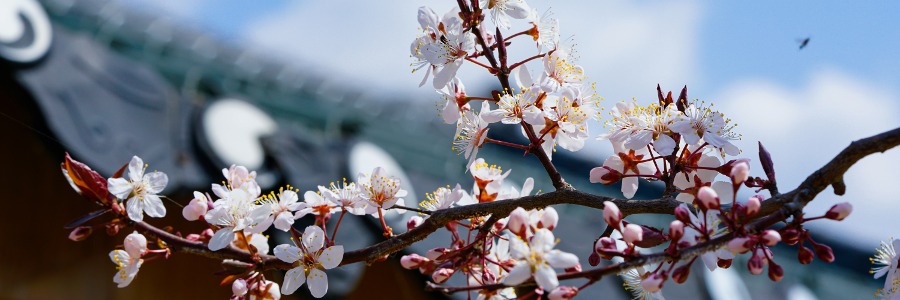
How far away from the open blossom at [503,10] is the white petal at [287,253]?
330mm

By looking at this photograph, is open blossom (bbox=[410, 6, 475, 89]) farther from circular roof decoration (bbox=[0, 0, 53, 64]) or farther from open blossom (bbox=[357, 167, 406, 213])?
circular roof decoration (bbox=[0, 0, 53, 64])

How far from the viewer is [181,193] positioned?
288 centimetres

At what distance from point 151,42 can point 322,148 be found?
2.53 ft

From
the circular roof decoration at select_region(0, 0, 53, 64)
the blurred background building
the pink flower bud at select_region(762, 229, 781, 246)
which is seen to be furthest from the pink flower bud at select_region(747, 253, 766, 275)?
the circular roof decoration at select_region(0, 0, 53, 64)

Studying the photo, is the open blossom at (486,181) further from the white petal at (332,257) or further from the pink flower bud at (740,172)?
the pink flower bud at (740,172)

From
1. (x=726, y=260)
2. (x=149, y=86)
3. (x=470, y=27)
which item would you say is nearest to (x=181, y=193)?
(x=149, y=86)

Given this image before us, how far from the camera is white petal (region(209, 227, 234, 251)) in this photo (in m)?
0.92

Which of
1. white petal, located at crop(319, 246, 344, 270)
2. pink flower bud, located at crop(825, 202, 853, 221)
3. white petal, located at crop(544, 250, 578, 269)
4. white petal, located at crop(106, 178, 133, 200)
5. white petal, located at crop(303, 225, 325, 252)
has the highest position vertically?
white petal, located at crop(106, 178, 133, 200)

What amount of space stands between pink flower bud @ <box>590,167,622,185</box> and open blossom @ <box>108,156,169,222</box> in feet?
1.56

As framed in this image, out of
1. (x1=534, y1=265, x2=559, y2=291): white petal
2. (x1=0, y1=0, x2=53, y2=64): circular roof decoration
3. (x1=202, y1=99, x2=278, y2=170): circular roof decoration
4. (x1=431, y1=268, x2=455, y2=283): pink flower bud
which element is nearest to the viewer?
(x1=534, y1=265, x2=559, y2=291): white petal

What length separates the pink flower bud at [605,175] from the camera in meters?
0.95

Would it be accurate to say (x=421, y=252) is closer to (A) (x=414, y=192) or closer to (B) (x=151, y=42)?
(A) (x=414, y=192)

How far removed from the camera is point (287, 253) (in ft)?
3.05

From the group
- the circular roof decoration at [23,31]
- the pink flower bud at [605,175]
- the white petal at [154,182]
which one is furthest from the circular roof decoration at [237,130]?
the pink flower bud at [605,175]
